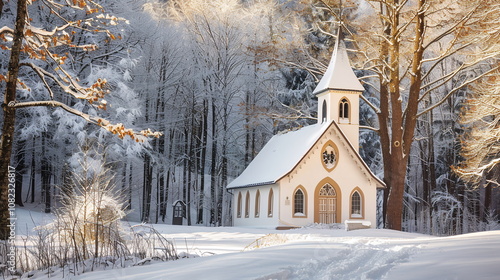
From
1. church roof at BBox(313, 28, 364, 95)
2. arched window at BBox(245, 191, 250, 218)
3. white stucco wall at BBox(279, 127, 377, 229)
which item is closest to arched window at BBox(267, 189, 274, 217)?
white stucco wall at BBox(279, 127, 377, 229)

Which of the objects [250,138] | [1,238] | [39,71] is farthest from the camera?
[250,138]

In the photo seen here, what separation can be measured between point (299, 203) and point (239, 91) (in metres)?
14.0

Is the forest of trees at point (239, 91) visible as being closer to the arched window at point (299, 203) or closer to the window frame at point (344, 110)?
the window frame at point (344, 110)

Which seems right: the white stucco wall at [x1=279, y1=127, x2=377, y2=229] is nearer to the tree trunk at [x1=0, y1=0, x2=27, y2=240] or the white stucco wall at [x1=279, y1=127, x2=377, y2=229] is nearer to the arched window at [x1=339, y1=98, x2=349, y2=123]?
the arched window at [x1=339, y1=98, x2=349, y2=123]

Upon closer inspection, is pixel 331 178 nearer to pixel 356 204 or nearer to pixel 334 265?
pixel 356 204

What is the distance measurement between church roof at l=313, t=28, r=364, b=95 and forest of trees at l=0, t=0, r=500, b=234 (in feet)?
3.05

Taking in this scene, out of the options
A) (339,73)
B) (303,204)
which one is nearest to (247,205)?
(303,204)

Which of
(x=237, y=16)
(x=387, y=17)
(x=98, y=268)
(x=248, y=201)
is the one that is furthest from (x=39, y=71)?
(x=237, y=16)

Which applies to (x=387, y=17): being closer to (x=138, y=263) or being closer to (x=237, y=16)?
(x=237, y=16)

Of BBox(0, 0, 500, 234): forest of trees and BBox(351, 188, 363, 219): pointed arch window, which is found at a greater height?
BBox(0, 0, 500, 234): forest of trees

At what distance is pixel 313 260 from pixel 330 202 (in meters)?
25.1

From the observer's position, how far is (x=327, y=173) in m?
34.0

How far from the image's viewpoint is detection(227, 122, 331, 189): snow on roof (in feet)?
110

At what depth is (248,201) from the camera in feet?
126
